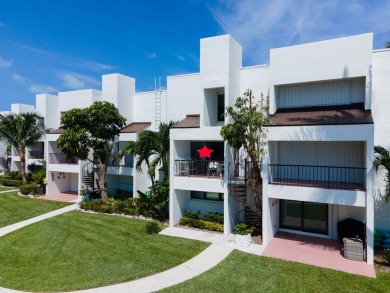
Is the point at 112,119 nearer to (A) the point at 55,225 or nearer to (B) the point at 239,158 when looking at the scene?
(A) the point at 55,225

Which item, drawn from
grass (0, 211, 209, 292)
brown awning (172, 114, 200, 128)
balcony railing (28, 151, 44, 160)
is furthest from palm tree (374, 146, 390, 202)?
balcony railing (28, 151, 44, 160)

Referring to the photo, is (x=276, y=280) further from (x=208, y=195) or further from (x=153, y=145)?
(x=153, y=145)

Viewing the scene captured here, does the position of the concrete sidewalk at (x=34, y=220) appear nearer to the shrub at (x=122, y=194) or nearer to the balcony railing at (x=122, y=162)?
the shrub at (x=122, y=194)

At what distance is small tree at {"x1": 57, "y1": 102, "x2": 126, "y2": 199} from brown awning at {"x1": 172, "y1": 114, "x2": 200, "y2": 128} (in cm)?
600

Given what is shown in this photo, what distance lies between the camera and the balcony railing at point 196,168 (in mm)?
17594

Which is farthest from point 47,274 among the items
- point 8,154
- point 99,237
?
point 8,154

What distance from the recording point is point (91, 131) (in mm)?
21328

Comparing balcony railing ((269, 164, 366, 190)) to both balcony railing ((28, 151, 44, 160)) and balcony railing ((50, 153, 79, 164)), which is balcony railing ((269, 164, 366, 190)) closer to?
balcony railing ((50, 153, 79, 164))

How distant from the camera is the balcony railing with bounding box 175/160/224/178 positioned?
17.6 meters

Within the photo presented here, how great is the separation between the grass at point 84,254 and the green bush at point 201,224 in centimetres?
215

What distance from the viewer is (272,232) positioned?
51.3ft

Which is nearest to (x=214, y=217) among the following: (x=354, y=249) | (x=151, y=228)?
(x=151, y=228)

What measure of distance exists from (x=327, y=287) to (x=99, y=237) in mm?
12328

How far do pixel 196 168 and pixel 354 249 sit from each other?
10.2 meters
